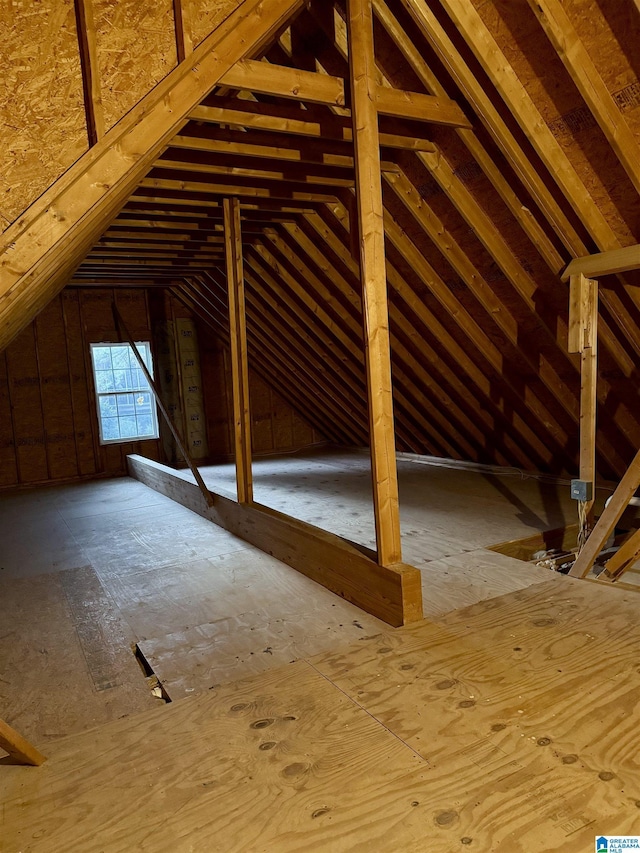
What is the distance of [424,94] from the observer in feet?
12.0

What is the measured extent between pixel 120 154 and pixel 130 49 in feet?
1.39

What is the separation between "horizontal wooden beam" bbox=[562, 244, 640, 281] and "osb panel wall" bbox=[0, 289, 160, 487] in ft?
22.2

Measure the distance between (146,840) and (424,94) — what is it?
12.9ft

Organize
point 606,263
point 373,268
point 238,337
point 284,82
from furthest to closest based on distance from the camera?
point 238,337 < point 606,263 < point 284,82 < point 373,268

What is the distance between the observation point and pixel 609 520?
11.8 ft

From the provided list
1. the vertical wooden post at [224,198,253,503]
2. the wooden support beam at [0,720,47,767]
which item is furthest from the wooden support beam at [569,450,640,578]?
the wooden support beam at [0,720,47,767]

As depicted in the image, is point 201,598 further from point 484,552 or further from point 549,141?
point 549,141

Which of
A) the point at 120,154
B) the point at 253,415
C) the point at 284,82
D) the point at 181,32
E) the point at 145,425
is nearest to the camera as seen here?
the point at 120,154

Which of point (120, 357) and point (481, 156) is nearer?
point (481, 156)

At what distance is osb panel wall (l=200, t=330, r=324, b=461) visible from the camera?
31.0 feet

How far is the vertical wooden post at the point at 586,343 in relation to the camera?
12.5 ft

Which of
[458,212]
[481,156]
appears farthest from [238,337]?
[481,156]

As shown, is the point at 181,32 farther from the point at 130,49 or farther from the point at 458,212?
the point at 458,212

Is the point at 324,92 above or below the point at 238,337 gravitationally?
above
